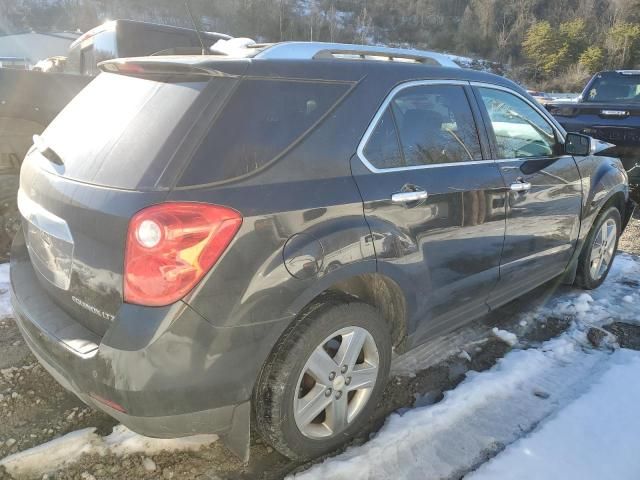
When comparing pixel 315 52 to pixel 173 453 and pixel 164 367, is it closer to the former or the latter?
pixel 164 367

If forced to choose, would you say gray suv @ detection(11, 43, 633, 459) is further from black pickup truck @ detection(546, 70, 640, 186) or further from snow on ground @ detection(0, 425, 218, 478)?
black pickup truck @ detection(546, 70, 640, 186)

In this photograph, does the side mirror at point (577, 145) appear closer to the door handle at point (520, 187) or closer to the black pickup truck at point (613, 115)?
the door handle at point (520, 187)

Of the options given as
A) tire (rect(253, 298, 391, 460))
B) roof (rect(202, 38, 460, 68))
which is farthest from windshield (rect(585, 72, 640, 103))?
tire (rect(253, 298, 391, 460))

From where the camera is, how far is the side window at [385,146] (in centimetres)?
244

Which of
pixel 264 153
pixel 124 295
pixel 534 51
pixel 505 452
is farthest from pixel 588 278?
pixel 534 51

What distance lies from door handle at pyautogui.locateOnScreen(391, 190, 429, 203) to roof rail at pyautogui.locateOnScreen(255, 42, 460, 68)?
28.0 inches

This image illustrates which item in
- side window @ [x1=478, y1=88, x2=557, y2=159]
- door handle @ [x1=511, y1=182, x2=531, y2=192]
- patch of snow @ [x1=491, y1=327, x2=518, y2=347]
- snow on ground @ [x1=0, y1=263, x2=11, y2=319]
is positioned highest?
side window @ [x1=478, y1=88, x2=557, y2=159]

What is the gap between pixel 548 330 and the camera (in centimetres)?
379

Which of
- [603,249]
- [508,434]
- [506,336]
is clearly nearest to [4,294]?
[508,434]

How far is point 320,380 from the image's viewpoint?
91.1 inches

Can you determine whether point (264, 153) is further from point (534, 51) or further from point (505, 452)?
point (534, 51)

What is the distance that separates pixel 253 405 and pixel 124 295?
2.40 ft

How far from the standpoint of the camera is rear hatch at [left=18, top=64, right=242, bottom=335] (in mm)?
1926

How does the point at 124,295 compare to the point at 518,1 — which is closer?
the point at 124,295
